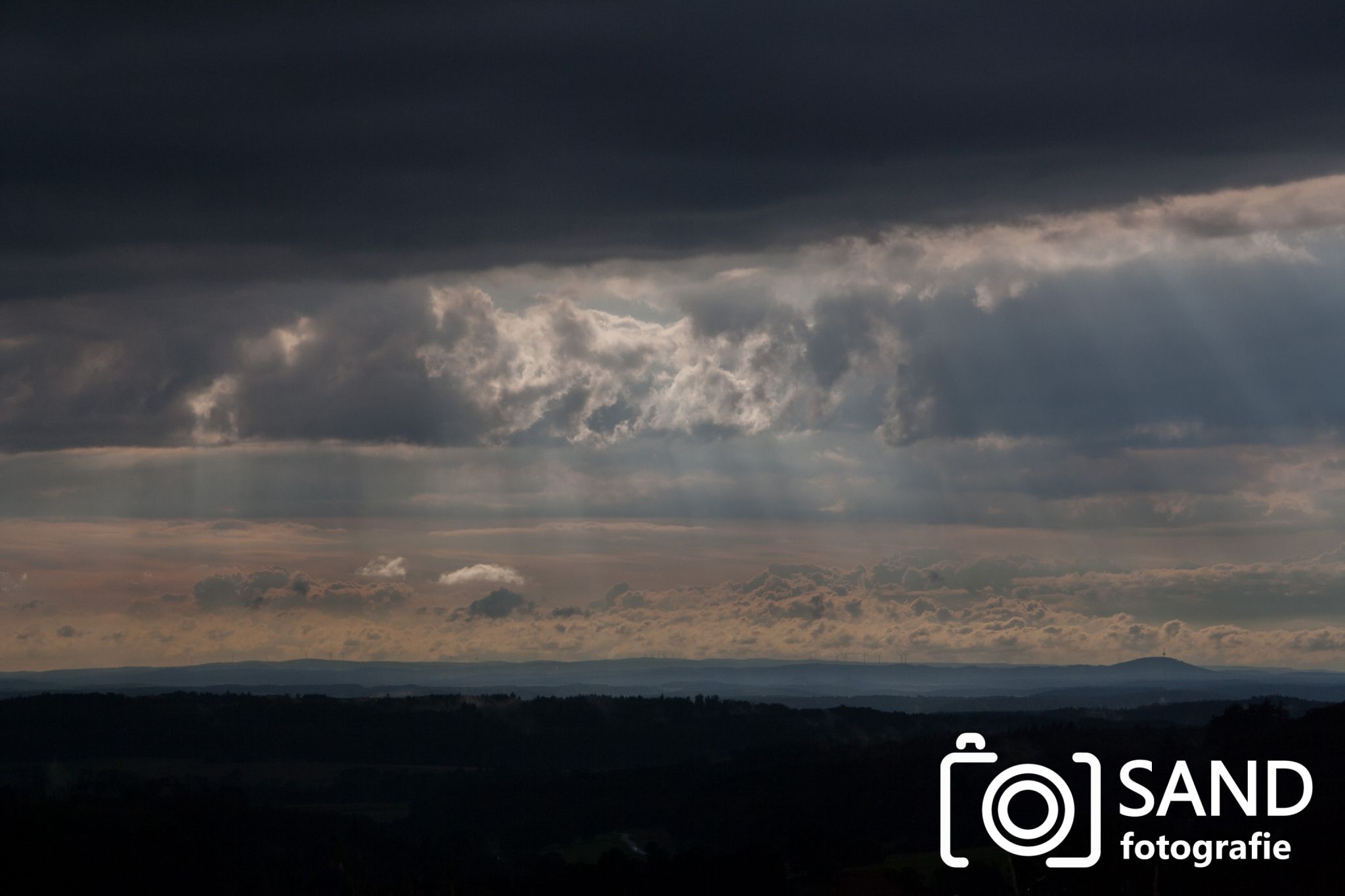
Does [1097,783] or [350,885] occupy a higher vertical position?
[1097,783]

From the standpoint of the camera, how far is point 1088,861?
19900 centimetres

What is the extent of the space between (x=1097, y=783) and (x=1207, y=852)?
53801 mm

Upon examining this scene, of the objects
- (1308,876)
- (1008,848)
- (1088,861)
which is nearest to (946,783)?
(1008,848)

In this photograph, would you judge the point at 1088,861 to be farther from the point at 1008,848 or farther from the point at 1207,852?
the point at 1008,848

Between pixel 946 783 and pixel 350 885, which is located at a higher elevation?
pixel 946 783

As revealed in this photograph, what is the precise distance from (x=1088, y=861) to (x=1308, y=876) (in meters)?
24.4

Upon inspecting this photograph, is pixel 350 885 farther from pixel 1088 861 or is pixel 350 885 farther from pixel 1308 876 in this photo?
pixel 1308 876

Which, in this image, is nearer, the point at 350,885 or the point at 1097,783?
the point at 1097,783

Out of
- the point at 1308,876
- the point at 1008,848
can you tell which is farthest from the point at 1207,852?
the point at 1008,848

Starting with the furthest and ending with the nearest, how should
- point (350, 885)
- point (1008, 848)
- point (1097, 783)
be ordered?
1. point (350, 885)
2. point (1008, 848)
3. point (1097, 783)

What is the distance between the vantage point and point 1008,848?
552 ft

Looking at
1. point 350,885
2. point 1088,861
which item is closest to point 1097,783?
point 1088,861

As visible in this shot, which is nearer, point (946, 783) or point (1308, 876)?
Answer: point (946, 783)

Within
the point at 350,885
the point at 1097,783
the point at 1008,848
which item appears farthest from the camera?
the point at 350,885
